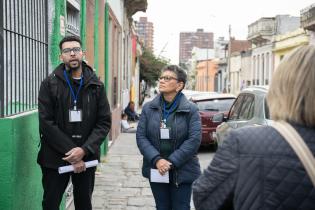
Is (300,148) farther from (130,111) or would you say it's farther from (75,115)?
(130,111)

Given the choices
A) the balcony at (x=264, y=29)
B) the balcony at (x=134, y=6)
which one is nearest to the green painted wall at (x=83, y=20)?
the balcony at (x=134, y=6)

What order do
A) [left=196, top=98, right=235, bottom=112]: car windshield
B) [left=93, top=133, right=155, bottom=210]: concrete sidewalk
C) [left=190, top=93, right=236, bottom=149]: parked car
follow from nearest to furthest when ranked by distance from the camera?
[left=93, top=133, right=155, bottom=210]: concrete sidewalk < [left=190, top=93, right=236, bottom=149]: parked car < [left=196, top=98, right=235, bottom=112]: car windshield

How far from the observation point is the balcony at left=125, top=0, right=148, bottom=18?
21050 millimetres

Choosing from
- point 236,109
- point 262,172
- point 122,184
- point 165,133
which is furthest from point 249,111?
point 262,172

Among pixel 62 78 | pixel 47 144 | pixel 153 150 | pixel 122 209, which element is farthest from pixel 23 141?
pixel 122 209

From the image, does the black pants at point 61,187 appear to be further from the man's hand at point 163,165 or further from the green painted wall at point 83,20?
the green painted wall at point 83,20

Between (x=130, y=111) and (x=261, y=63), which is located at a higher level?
(x=261, y=63)

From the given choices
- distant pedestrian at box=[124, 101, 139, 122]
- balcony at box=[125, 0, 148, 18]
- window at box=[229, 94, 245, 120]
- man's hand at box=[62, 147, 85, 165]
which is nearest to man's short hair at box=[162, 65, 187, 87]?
man's hand at box=[62, 147, 85, 165]

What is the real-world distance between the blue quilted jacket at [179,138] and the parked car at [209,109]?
8.82 meters

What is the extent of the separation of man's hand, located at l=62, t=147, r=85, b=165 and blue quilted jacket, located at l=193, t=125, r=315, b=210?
218cm

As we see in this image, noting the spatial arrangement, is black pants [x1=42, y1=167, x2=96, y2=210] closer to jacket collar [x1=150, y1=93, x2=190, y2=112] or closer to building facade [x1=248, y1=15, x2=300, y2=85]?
jacket collar [x1=150, y1=93, x2=190, y2=112]

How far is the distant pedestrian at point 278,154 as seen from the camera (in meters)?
2.11

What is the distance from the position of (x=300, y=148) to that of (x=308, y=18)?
3560cm

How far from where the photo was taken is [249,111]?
8242 mm
